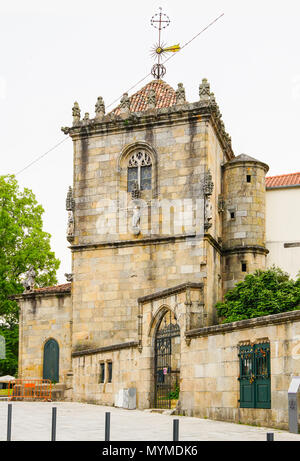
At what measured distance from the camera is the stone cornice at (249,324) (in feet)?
54.8

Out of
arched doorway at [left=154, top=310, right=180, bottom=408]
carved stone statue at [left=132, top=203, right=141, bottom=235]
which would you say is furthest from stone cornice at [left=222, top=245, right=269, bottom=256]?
arched doorway at [left=154, top=310, right=180, bottom=408]

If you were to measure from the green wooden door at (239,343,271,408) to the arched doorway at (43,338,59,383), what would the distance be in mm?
17537

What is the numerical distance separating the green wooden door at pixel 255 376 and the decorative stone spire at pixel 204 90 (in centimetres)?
1565

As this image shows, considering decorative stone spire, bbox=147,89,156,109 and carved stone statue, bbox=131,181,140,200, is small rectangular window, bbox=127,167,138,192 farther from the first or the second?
decorative stone spire, bbox=147,89,156,109

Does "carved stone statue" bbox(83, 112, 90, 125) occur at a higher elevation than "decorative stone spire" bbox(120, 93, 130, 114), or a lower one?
lower

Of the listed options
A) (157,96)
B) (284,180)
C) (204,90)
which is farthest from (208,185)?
(284,180)

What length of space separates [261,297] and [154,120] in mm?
9309

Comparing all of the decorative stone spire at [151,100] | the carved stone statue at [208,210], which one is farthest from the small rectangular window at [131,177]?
the carved stone statue at [208,210]

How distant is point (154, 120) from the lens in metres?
32.5

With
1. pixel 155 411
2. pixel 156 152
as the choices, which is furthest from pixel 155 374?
pixel 156 152

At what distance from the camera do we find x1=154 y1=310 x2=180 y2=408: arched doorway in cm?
2327

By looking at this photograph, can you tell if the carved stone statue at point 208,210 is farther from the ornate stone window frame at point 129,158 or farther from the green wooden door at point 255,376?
the green wooden door at point 255,376

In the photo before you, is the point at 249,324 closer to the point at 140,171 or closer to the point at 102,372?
the point at 102,372
